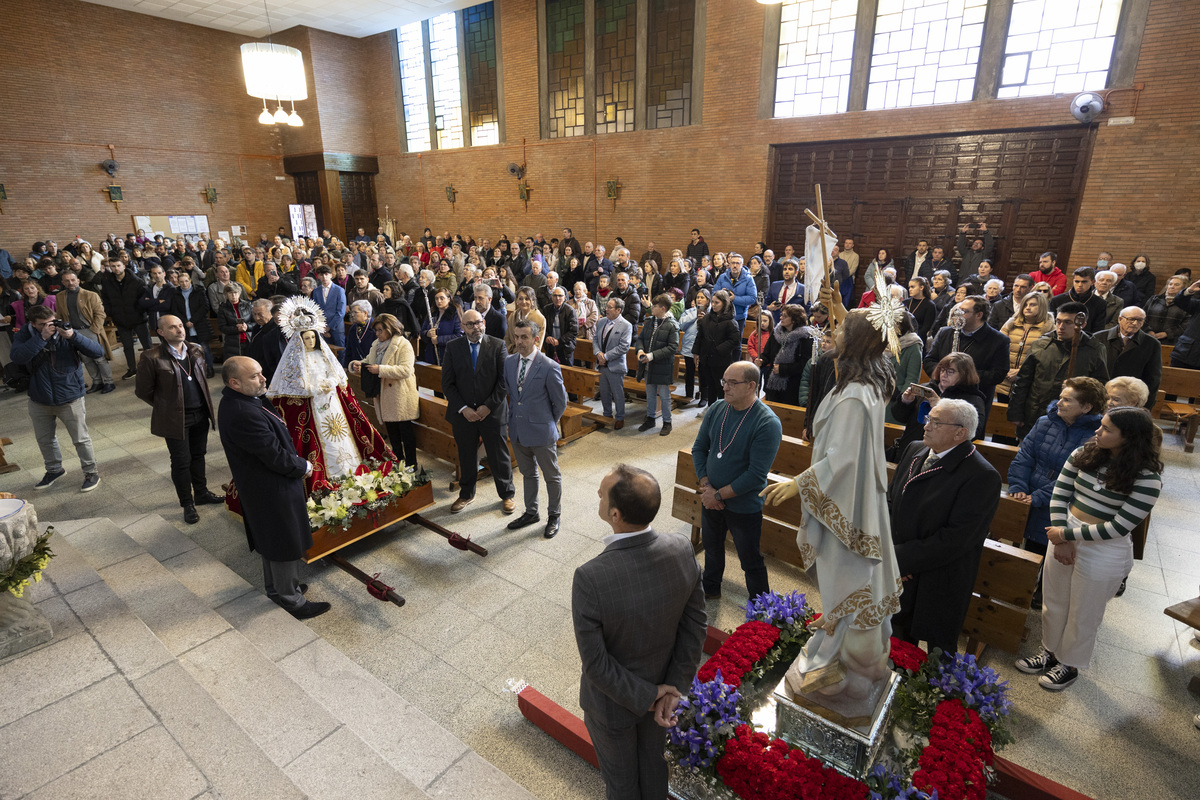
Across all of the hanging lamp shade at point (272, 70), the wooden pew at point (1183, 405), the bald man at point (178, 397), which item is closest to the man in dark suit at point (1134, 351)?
the wooden pew at point (1183, 405)

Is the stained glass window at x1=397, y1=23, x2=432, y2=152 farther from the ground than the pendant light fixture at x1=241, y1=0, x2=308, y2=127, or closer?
farther from the ground

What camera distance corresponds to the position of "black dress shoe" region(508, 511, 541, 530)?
15.9 ft

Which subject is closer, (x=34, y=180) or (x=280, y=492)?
(x=280, y=492)

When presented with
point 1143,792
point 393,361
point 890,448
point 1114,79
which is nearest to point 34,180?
point 393,361

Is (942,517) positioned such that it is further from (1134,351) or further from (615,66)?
(615,66)

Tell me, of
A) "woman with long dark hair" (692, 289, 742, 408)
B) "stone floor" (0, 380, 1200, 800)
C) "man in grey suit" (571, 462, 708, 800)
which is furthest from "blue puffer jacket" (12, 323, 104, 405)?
"woman with long dark hair" (692, 289, 742, 408)

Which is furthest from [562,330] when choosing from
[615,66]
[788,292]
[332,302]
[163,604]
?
[615,66]

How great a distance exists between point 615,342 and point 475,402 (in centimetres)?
238

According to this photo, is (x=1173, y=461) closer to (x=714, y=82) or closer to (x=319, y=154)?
(x=714, y=82)

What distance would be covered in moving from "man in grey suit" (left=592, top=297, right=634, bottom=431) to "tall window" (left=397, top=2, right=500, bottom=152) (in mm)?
12876

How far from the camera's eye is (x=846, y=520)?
212cm

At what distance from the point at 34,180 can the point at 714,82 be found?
17531mm

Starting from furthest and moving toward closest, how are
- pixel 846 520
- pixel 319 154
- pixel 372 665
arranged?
pixel 319 154 → pixel 372 665 → pixel 846 520

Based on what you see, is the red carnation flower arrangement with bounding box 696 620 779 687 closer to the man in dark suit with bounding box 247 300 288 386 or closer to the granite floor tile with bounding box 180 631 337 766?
the granite floor tile with bounding box 180 631 337 766
